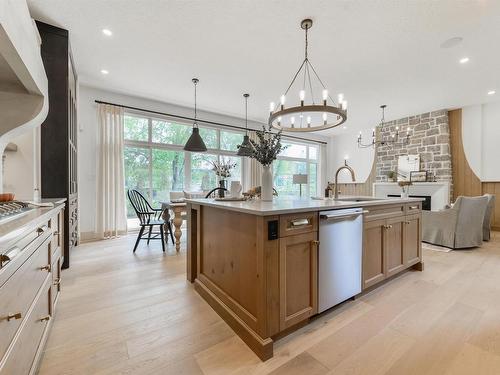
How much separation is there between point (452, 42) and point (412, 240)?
2.54 metres

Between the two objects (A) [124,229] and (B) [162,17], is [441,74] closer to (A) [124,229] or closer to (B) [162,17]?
(B) [162,17]

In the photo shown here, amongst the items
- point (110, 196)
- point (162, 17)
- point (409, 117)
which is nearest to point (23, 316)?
point (162, 17)

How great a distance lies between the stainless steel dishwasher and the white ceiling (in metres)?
2.17

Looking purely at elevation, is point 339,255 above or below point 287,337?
above

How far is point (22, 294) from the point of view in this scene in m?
0.96

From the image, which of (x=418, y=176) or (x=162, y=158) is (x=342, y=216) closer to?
(x=162, y=158)

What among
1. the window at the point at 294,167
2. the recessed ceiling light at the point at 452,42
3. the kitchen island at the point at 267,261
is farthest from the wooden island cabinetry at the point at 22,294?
the window at the point at 294,167

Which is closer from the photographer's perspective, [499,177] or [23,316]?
[23,316]

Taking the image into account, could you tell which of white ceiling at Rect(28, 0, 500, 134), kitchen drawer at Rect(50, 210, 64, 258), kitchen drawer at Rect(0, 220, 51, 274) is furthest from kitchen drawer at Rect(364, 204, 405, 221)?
kitchen drawer at Rect(50, 210, 64, 258)

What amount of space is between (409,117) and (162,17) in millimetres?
6592

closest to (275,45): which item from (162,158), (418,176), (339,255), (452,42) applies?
(452,42)

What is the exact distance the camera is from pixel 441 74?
3807 mm

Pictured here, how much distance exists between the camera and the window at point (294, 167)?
25.2 ft

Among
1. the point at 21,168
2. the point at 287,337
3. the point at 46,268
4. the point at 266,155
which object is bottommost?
the point at 287,337
